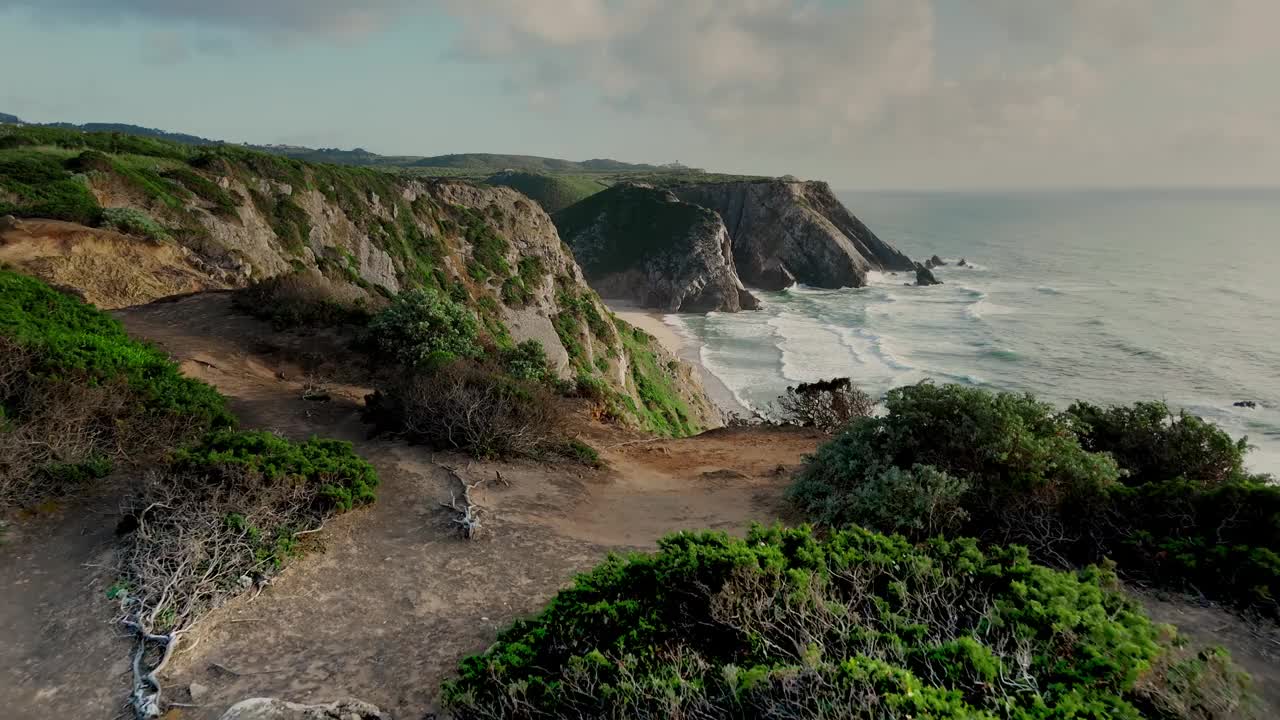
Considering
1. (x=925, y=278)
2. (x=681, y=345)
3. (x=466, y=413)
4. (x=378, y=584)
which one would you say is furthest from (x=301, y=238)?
(x=925, y=278)

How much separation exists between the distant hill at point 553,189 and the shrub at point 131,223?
332 feet

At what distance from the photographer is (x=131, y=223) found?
75.0 ft

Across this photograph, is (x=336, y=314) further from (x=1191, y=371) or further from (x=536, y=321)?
(x=1191, y=371)

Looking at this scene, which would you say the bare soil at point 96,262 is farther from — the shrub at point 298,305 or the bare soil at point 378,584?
the bare soil at point 378,584

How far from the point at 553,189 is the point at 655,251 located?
54827mm

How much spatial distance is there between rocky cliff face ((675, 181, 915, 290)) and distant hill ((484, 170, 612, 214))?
32.4 m

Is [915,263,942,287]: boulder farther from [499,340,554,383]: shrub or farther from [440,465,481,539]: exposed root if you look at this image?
[440,465,481,539]: exposed root

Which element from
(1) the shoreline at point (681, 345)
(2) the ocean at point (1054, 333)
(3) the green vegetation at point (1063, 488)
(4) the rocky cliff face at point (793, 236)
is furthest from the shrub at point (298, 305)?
(4) the rocky cliff face at point (793, 236)

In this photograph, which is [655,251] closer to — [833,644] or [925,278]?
[925,278]

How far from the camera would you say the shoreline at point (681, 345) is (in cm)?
4275

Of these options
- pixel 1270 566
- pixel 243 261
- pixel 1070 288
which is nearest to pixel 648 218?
pixel 1070 288

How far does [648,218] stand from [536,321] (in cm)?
5609

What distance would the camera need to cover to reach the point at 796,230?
9412 centimetres

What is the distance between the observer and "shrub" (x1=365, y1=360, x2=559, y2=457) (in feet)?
41.2
